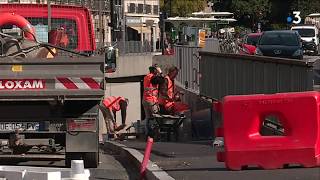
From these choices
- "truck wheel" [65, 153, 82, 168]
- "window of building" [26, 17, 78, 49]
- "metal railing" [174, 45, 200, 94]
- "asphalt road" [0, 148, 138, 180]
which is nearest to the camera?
"asphalt road" [0, 148, 138, 180]

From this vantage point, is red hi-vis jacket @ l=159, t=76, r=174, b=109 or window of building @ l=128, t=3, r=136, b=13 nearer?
red hi-vis jacket @ l=159, t=76, r=174, b=109

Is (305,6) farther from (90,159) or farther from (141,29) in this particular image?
(90,159)

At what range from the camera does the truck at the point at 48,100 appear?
1114 centimetres

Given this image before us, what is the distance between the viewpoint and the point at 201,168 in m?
10.8

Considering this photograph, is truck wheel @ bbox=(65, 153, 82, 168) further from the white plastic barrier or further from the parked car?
the parked car

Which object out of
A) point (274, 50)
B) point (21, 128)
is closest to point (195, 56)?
point (274, 50)

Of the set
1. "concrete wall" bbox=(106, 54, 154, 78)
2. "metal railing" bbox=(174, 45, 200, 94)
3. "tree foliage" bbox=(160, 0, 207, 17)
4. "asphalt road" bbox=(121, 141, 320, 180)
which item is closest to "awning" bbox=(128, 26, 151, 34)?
"tree foliage" bbox=(160, 0, 207, 17)

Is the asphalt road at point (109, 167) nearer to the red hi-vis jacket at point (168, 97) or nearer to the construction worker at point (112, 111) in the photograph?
the red hi-vis jacket at point (168, 97)

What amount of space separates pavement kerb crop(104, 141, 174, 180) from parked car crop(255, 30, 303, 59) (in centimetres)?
1516

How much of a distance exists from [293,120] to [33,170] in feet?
10.8

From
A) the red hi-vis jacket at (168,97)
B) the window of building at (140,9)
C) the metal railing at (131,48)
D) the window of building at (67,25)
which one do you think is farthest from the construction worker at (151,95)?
the window of building at (140,9)

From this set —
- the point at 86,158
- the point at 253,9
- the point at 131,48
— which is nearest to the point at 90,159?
the point at 86,158

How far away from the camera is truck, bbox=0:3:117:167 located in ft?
36.6

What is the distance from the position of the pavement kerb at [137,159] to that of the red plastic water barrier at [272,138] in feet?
2.97
